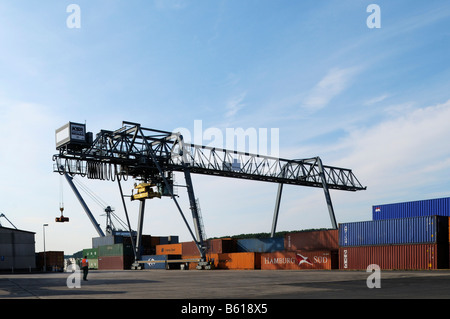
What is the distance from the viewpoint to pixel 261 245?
54062mm

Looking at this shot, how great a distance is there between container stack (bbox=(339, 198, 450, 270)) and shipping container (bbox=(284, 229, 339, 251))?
5.77 ft

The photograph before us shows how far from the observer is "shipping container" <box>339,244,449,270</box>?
33.0 metres

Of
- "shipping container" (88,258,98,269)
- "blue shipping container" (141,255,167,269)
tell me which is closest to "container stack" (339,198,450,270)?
"blue shipping container" (141,255,167,269)

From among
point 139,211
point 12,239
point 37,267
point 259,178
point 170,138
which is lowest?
point 37,267

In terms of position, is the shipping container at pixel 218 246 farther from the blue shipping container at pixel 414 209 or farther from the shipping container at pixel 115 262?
the blue shipping container at pixel 414 209

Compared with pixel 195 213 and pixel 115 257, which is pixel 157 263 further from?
pixel 115 257

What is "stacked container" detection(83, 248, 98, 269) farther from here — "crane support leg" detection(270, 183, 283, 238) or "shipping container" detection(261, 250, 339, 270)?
"shipping container" detection(261, 250, 339, 270)

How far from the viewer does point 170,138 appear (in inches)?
1991

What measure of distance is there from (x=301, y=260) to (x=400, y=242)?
11.4 m
